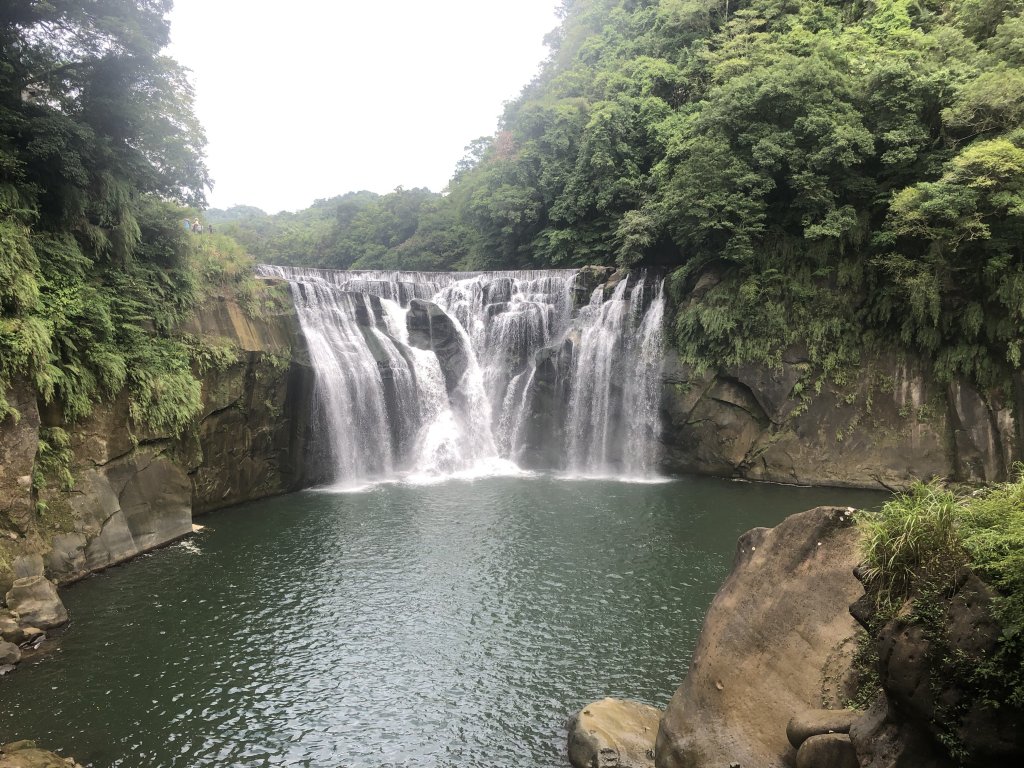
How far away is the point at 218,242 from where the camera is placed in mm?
17469

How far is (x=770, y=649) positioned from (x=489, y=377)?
18432 mm

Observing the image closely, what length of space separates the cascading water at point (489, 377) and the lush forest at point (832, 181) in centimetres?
254

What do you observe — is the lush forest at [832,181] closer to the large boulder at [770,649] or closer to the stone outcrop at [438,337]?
the stone outcrop at [438,337]

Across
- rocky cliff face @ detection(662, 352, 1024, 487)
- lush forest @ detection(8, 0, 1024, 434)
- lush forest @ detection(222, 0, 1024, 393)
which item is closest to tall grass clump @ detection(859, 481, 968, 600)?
lush forest @ detection(8, 0, 1024, 434)

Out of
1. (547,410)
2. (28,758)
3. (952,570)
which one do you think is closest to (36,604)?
(28,758)

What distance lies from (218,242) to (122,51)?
6.15 meters

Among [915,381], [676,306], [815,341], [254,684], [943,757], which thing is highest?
[676,306]

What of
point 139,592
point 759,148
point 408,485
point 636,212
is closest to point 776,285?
point 759,148

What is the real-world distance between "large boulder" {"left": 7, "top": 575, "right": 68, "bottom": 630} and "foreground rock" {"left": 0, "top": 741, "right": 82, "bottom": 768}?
3197 millimetres

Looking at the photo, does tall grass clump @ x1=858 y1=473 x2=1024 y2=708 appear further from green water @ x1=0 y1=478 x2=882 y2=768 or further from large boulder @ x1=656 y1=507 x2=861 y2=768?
green water @ x1=0 y1=478 x2=882 y2=768

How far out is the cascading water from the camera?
20.2 m

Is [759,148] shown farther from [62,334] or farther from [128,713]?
[128,713]

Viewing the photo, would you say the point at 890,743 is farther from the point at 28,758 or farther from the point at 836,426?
the point at 836,426

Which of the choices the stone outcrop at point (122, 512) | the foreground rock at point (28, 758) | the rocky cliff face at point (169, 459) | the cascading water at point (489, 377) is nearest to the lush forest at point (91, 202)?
the rocky cliff face at point (169, 459)
